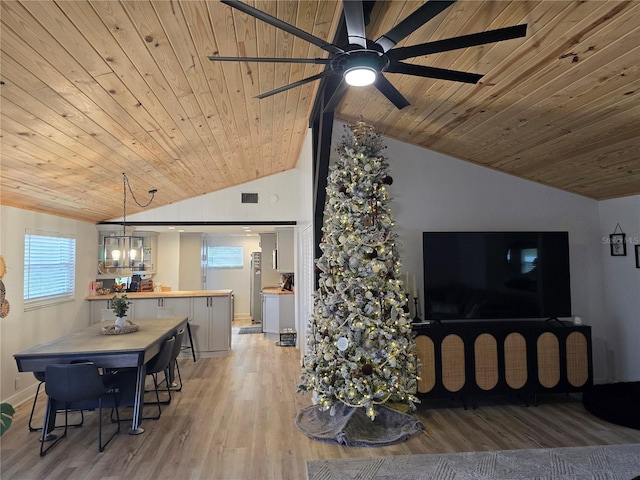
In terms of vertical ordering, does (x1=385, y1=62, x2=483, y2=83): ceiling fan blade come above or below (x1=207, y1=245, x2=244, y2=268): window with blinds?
above

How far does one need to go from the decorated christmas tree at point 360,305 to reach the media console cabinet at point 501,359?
52 centimetres

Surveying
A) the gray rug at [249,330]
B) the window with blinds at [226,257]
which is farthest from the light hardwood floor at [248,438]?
the window with blinds at [226,257]

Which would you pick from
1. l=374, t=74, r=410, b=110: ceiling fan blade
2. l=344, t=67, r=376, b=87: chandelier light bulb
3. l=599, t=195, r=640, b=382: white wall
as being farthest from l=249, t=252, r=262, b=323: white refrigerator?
l=344, t=67, r=376, b=87: chandelier light bulb

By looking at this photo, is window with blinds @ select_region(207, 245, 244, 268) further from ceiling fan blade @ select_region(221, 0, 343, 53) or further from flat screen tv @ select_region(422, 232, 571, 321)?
ceiling fan blade @ select_region(221, 0, 343, 53)

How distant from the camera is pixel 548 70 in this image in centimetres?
277

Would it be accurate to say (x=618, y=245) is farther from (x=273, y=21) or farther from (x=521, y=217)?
(x=273, y=21)

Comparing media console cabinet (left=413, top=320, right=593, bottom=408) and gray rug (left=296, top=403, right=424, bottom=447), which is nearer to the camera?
gray rug (left=296, top=403, right=424, bottom=447)

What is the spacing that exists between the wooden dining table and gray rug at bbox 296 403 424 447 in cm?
154

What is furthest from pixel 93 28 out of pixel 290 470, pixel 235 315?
pixel 235 315

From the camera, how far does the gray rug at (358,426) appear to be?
11.5 feet

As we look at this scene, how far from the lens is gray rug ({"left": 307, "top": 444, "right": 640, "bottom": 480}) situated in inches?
118

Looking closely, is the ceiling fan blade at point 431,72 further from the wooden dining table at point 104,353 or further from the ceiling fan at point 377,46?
the wooden dining table at point 104,353

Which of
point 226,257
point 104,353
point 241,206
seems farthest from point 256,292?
point 104,353

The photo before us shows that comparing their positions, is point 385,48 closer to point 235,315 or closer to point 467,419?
point 467,419
